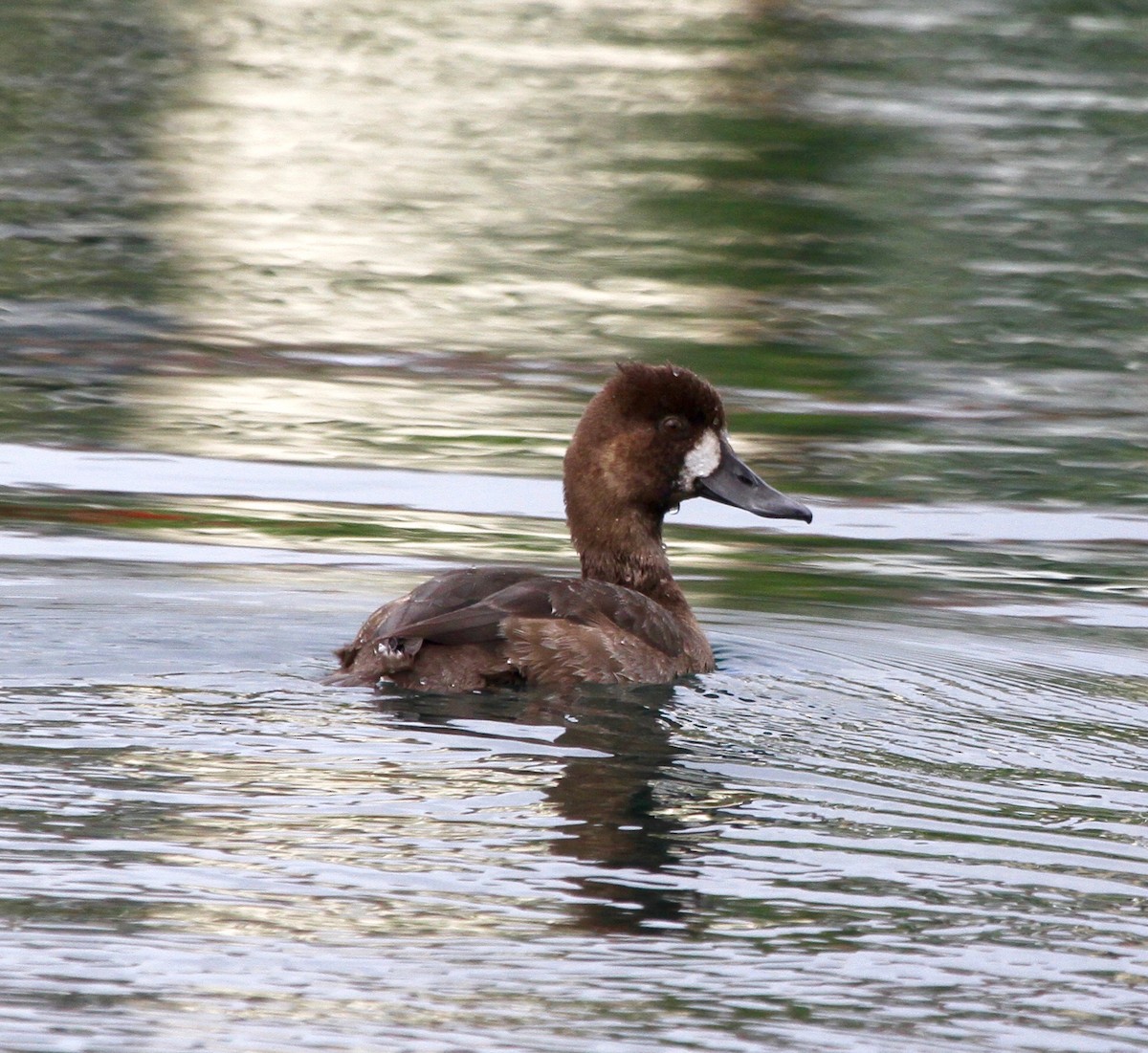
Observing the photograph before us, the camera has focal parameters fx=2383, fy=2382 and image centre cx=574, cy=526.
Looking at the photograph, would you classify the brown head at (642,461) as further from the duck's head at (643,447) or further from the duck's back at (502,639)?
the duck's back at (502,639)

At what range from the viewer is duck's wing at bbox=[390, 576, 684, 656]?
25.0 feet

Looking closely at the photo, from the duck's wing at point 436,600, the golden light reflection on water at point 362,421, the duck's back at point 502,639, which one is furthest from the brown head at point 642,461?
the golden light reflection on water at point 362,421

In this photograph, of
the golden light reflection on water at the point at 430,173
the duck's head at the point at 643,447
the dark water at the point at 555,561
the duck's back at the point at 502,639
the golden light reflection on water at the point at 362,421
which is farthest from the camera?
the golden light reflection on water at the point at 430,173

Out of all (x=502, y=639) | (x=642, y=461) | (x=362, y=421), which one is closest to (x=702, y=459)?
(x=642, y=461)

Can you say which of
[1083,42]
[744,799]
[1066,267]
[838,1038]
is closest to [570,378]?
[1066,267]

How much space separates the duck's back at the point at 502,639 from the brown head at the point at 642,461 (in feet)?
2.33

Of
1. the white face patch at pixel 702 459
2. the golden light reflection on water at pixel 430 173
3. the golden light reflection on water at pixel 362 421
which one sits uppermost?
the white face patch at pixel 702 459

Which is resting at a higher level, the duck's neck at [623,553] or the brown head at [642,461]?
the brown head at [642,461]

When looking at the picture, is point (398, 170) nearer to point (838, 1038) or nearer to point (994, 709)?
point (994, 709)

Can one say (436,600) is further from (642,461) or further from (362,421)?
(362,421)

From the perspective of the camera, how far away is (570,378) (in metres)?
12.9

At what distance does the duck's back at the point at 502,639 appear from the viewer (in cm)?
761

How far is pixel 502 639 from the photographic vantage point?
25.2 ft

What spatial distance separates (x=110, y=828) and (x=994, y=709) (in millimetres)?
3157
